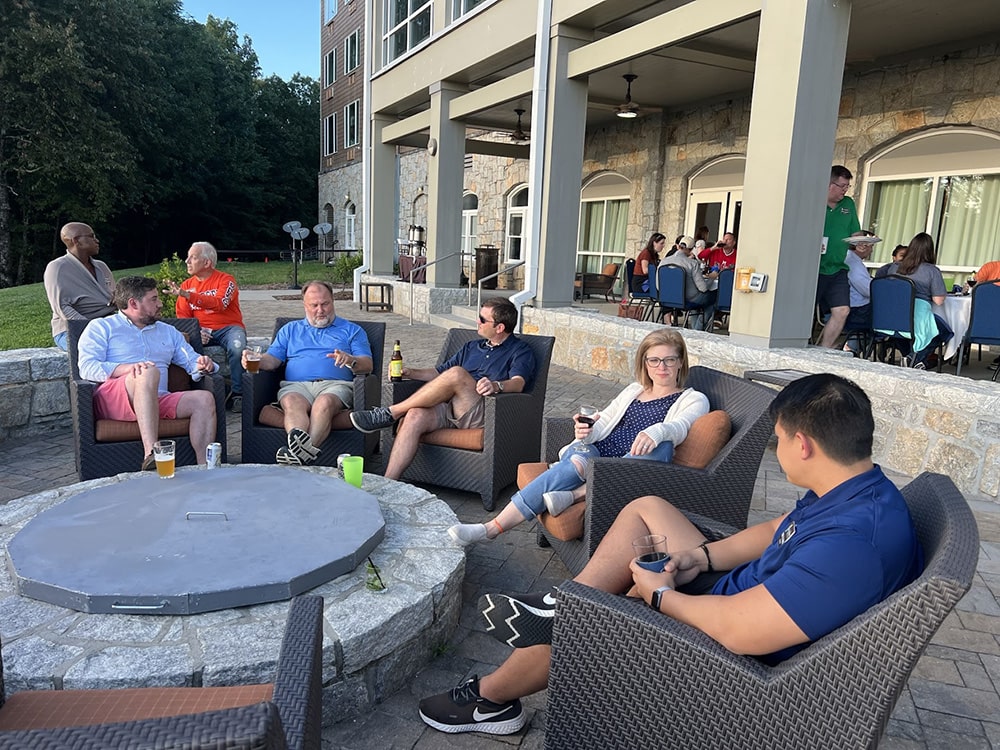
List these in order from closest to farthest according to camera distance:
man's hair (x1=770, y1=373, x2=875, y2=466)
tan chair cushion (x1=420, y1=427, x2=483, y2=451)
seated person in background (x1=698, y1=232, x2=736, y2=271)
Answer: man's hair (x1=770, y1=373, x2=875, y2=466) < tan chair cushion (x1=420, y1=427, x2=483, y2=451) < seated person in background (x1=698, y1=232, x2=736, y2=271)

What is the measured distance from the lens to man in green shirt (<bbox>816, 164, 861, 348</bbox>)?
5195mm

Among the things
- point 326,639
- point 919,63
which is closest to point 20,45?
point 919,63

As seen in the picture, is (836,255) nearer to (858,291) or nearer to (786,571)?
(858,291)

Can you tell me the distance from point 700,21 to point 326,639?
18.0 feet

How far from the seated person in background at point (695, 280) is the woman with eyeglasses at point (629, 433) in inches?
185

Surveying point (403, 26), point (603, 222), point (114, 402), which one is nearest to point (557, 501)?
point (114, 402)

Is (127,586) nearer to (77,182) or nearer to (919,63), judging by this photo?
(919,63)

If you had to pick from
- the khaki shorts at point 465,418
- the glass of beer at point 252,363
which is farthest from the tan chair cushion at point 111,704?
the glass of beer at point 252,363

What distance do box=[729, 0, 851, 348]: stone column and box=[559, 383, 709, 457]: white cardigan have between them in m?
2.37

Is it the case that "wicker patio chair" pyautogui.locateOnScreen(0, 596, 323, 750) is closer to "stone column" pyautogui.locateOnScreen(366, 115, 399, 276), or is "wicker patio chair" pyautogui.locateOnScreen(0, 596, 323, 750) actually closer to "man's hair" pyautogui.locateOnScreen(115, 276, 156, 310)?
"man's hair" pyautogui.locateOnScreen(115, 276, 156, 310)

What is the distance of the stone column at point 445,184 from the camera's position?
9.65 m

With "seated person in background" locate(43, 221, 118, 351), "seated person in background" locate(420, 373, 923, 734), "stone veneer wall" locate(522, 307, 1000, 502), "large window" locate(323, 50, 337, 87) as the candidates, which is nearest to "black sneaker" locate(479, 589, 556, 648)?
"seated person in background" locate(420, 373, 923, 734)

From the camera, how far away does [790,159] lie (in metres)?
4.64

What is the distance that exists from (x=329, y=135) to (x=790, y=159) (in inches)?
925
